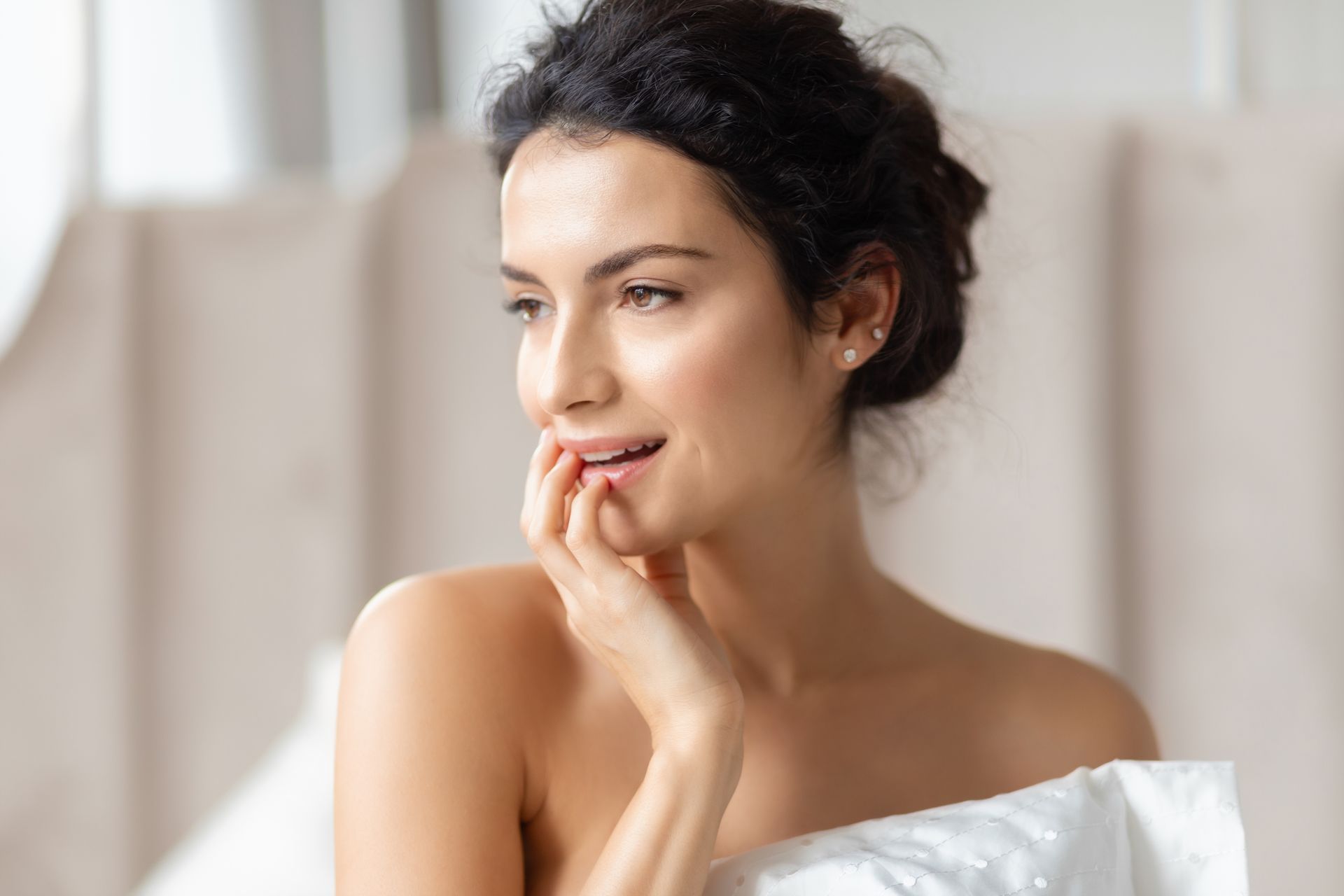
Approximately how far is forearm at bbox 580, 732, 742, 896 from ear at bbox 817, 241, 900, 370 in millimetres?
393

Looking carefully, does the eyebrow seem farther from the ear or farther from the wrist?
the wrist

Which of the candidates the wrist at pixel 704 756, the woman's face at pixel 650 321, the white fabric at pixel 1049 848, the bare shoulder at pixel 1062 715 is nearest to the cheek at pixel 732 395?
the woman's face at pixel 650 321

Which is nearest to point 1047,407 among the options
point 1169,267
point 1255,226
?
point 1169,267

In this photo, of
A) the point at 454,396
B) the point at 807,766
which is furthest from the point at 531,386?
the point at 454,396

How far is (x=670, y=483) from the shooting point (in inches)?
42.8

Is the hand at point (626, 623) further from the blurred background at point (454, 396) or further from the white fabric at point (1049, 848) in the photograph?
the blurred background at point (454, 396)

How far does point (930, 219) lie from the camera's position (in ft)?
4.18

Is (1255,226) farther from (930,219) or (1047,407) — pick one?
(930,219)

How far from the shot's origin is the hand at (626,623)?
1053mm

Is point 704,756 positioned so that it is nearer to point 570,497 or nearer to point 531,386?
point 570,497

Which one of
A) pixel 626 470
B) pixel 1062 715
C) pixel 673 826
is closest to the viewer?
pixel 673 826

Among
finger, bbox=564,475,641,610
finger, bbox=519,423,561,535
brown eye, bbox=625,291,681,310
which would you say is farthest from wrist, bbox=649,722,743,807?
brown eye, bbox=625,291,681,310

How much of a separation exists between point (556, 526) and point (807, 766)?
1.25 ft

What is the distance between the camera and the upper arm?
3.34ft
